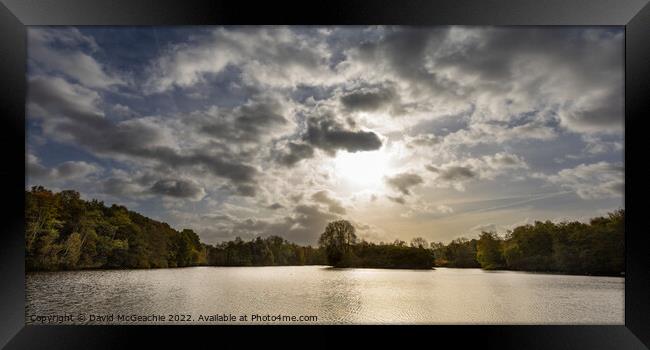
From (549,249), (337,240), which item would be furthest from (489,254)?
(337,240)

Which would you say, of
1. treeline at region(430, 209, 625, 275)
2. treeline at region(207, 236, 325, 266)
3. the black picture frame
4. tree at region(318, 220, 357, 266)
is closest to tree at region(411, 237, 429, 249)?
treeline at region(430, 209, 625, 275)

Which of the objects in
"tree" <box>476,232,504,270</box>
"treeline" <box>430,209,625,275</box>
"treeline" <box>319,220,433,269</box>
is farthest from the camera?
"treeline" <box>319,220,433,269</box>

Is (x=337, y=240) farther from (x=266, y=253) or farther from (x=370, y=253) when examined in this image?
(x=266, y=253)

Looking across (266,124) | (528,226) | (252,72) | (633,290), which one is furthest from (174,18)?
(528,226)

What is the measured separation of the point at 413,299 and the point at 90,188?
20.3 feet

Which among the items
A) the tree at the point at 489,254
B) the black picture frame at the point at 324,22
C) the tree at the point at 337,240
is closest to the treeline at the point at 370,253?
the tree at the point at 337,240

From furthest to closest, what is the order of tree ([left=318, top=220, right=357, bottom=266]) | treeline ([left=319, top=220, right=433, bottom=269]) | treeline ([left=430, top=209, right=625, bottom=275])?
treeline ([left=319, top=220, right=433, bottom=269])
tree ([left=318, top=220, right=357, bottom=266])
treeline ([left=430, top=209, right=625, bottom=275])

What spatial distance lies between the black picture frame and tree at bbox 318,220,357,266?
3.95 m

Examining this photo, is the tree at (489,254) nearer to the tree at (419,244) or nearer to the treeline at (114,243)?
the tree at (419,244)

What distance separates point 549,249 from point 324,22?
7406 mm

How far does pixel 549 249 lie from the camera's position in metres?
8.95

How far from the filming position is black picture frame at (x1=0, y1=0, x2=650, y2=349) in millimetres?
4355

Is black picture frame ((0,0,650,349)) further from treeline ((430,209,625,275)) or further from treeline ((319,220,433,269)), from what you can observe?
treeline ((319,220,433,269))

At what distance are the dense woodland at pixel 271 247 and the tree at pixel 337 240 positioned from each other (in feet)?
0.08
